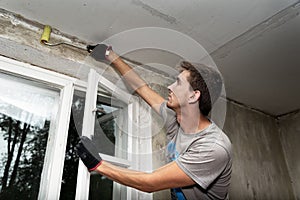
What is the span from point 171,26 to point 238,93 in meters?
1.08

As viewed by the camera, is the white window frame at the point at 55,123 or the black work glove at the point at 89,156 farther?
the white window frame at the point at 55,123

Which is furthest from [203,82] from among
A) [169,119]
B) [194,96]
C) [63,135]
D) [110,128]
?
[63,135]

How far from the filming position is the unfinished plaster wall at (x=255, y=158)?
83.7 inches

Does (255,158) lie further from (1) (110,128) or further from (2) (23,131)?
(2) (23,131)

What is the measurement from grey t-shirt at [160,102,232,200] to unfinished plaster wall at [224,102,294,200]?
3.09 feet

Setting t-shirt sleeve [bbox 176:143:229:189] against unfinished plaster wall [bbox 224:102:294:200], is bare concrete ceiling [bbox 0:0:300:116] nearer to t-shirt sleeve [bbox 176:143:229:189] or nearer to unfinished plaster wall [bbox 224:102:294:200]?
unfinished plaster wall [bbox 224:102:294:200]

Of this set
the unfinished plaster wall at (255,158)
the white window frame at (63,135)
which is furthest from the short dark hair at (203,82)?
the unfinished plaster wall at (255,158)

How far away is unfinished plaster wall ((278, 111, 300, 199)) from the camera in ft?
8.30

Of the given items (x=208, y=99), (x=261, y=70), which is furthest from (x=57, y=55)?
(x=261, y=70)

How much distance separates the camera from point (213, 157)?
1.08 meters

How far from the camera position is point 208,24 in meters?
1.47

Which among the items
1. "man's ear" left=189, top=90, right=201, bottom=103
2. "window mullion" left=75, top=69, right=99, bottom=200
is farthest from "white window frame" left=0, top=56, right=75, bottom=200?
"man's ear" left=189, top=90, right=201, bottom=103

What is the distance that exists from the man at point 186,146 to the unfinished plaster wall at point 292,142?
5.30ft

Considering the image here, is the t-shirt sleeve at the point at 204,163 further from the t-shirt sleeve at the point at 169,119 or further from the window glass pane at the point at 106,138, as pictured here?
the window glass pane at the point at 106,138
